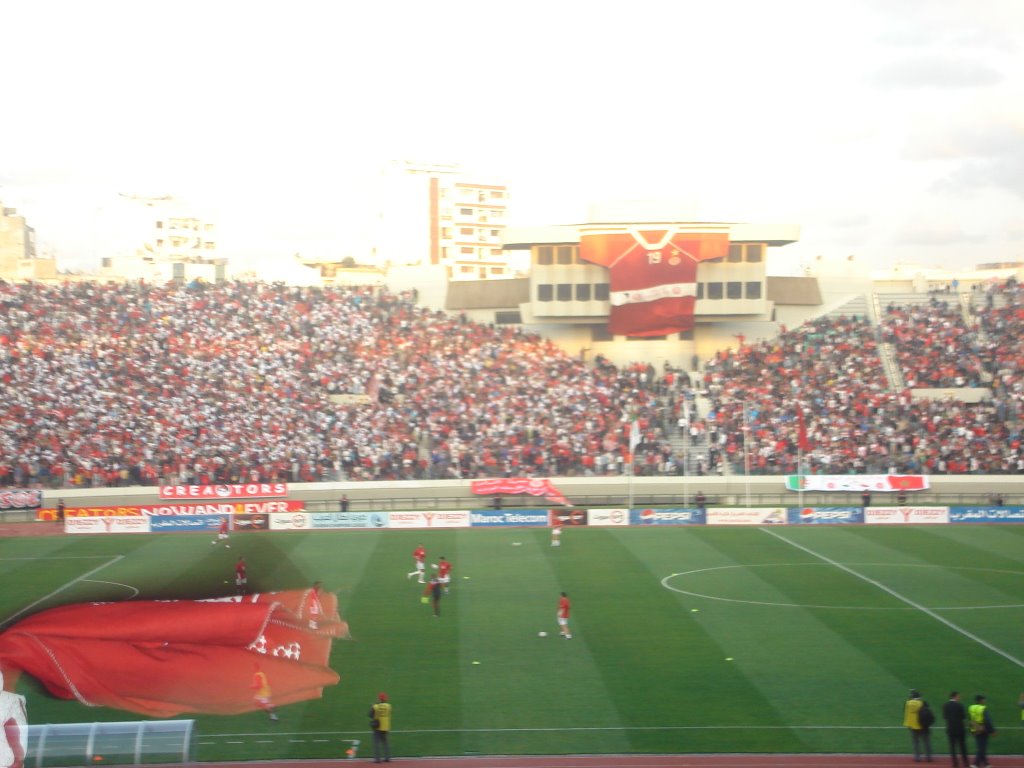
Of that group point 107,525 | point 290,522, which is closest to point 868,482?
point 290,522

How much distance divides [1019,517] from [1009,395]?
10849mm

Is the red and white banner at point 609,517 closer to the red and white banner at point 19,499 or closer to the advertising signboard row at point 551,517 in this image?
the advertising signboard row at point 551,517

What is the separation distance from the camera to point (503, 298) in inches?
2729

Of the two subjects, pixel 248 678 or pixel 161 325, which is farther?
pixel 161 325

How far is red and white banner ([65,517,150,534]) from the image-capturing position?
4675cm

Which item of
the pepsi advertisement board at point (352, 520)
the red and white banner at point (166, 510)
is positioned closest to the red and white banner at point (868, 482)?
the pepsi advertisement board at point (352, 520)

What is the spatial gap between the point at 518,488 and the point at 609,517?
6.22 meters

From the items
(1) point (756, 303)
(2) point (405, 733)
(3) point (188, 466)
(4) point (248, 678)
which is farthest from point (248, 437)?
(4) point (248, 678)

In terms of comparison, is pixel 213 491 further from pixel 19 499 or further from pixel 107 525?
pixel 19 499

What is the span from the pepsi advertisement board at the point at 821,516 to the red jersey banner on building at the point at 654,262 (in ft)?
62.1

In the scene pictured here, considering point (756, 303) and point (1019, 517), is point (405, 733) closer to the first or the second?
point (1019, 517)

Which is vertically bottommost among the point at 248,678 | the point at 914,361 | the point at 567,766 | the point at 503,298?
the point at 567,766

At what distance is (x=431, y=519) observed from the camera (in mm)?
47656

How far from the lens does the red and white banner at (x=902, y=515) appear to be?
1864 inches
